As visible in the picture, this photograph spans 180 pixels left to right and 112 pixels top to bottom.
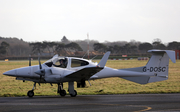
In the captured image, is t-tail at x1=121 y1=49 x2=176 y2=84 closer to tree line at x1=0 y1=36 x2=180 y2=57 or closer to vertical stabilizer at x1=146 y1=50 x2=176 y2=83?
vertical stabilizer at x1=146 y1=50 x2=176 y2=83

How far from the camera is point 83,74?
14.1m

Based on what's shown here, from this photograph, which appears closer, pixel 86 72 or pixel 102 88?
pixel 86 72

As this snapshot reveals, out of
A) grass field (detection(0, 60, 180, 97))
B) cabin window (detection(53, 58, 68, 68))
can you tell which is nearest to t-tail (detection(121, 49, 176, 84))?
grass field (detection(0, 60, 180, 97))

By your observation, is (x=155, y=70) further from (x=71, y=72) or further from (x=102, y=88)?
(x=71, y=72)

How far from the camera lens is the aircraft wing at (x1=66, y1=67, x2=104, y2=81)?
13.5m

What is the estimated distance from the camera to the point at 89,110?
390 inches

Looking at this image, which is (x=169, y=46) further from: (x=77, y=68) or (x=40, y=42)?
(x=77, y=68)

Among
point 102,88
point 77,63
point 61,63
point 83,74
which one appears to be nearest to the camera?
point 83,74

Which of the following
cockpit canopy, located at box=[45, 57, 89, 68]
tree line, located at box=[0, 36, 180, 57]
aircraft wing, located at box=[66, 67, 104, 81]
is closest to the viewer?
aircraft wing, located at box=[66, 67, 104, 81]

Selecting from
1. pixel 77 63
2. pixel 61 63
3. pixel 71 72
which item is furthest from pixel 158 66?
pixel 61 63

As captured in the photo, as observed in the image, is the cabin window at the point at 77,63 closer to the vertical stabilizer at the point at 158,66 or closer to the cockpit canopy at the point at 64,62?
the cockpit canopy at the point at 64,62

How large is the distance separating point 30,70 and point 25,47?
128 metres

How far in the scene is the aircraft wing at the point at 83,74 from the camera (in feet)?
44.4

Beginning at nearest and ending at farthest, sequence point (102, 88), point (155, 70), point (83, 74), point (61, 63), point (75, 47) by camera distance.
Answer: point (83, 74)
point (61, 63)
point (155, 70)
point (102, 88)
point (75, 47)
